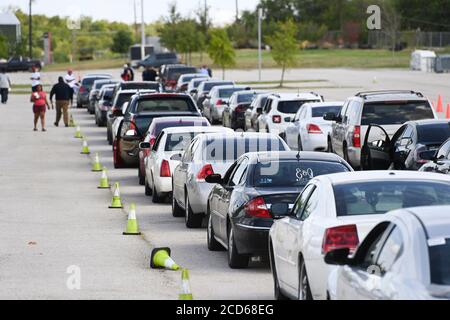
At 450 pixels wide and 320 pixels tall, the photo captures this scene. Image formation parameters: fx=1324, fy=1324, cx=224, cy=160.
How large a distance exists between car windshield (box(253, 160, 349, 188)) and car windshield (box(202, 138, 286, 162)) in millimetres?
3803

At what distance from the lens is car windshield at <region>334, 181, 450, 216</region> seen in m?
11.2

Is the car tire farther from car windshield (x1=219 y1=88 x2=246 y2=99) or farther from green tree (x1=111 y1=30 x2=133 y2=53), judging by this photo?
green tree (x1=111 y1=30 x2=133 y2=53)

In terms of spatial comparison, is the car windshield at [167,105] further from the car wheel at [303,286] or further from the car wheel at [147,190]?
the car wheel at [303,286]

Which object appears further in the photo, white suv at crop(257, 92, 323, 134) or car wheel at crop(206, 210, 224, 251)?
white suv at crop(257, 92, 323, 134)

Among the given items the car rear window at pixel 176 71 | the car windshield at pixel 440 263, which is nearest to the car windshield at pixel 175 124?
the car windshield at pixel 440 263

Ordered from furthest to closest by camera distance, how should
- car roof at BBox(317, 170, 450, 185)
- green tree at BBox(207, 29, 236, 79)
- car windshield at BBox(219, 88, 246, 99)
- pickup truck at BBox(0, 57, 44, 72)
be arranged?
1. pickup truck at BBox(0, 57, 44, 72)
2. green tree at BBox(207, 29, 236, 79)
3. car windshield at BBox(219, 88, 246, 99)
4. car roof at BBox(317, 170, 450, 185)

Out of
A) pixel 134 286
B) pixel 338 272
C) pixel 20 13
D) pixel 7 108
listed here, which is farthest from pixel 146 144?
pixel 20 13

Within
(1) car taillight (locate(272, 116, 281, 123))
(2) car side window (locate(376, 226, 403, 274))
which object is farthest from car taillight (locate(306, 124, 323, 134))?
(2) car side window (locate(376, 226, 403, 274))

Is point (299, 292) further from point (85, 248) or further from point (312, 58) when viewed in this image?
point (312, 58)

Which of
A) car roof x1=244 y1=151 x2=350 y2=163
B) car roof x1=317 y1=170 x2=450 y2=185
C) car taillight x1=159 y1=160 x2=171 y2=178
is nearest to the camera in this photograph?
car roof x1=317 y1=170 x2=450 y2=185

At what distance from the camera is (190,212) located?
766 inches

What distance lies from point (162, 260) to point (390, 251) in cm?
702

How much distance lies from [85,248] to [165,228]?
2.53 meters

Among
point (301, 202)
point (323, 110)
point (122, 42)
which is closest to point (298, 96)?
point (323, 110)
